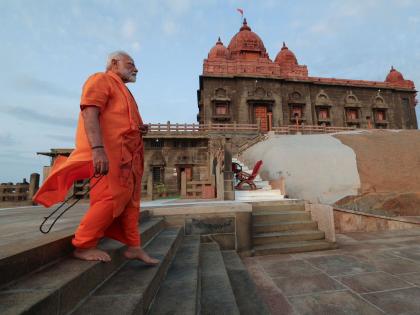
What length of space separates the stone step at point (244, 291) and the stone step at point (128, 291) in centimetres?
82

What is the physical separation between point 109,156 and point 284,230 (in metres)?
4.04

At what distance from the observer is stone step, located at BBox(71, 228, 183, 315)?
132 cm

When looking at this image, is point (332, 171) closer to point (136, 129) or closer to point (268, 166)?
point (268, 166)

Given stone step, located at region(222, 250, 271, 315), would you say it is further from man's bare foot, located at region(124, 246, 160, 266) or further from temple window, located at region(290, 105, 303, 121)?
temple window, located at region(290, 105, 303, 121)

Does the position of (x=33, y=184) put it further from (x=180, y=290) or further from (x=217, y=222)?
(x=180, y=290)

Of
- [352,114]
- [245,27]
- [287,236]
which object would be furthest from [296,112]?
[287,236]

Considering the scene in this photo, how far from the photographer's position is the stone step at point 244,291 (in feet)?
6.90

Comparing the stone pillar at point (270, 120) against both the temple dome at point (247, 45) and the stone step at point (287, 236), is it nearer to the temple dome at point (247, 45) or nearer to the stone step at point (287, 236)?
the temple dome at point (247, 45)

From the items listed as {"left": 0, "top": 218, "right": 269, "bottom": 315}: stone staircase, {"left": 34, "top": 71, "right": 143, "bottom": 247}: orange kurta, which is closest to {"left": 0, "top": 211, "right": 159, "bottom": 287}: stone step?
{"left": 0, "top": 218, "right": 269, "bottom": 315}: stone staircase

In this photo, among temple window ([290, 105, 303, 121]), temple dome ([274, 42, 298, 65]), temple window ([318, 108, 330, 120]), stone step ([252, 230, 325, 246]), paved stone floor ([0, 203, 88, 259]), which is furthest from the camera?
temple dome ([274, 42, 298, 65])

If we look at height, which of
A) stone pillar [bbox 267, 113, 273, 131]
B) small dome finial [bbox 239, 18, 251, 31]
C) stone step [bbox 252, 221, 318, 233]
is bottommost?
stone step [bbox 252, 221, 318, 233]

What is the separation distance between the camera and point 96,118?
175 centimetres

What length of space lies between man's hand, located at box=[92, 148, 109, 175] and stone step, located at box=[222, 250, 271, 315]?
1.74 metres

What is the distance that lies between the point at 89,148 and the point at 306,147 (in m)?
11.6
